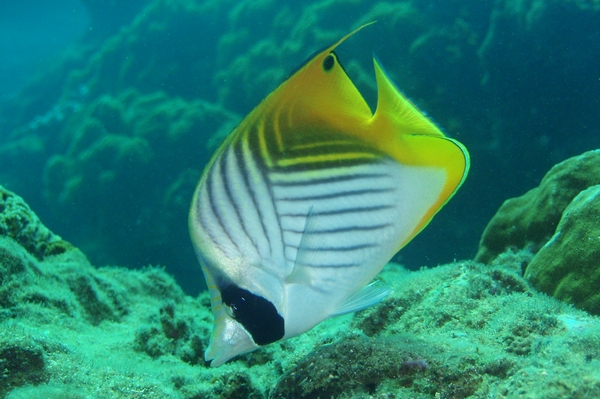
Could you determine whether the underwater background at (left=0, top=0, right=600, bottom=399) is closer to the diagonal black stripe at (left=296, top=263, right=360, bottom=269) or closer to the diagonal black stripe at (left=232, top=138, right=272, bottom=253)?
the diagonal black stripe at (left=296, top=263, right=360, bottom=269)

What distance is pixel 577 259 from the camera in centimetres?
268

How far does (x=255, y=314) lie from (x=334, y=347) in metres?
0.70

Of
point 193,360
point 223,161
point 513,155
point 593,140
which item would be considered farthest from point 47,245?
point 593,140

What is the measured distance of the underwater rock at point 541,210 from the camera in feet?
Answer: 12.1

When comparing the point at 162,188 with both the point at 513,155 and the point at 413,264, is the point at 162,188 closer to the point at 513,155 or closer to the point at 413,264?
the point at 413,264

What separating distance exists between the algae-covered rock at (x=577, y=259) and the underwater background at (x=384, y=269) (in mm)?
12

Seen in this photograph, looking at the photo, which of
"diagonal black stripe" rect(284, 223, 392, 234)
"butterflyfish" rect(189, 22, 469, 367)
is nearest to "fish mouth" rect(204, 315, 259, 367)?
"butterflyfish" rect(189, 22, 469, 367)

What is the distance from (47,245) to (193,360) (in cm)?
243

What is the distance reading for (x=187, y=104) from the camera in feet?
41.1

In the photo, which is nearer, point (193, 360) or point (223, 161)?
point (223, 161)

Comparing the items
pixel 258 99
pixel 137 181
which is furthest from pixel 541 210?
pixel 137 181

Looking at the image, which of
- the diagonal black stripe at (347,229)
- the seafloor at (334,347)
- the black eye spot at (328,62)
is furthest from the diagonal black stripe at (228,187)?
the seafloor at (334,347)

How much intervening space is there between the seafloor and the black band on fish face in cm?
58

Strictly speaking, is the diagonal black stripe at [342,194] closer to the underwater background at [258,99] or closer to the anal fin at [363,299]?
the anal fin at [363,299]
